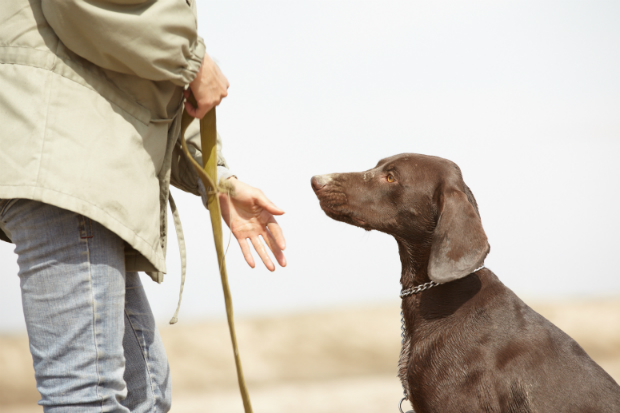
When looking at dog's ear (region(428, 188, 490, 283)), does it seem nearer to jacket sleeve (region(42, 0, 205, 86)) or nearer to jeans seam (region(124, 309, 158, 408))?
jeans seam (region(124, 309, 158, 408))

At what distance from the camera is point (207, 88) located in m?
1.96

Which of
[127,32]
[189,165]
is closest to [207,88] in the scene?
[127,32]

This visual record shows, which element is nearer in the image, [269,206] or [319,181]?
[269,206]

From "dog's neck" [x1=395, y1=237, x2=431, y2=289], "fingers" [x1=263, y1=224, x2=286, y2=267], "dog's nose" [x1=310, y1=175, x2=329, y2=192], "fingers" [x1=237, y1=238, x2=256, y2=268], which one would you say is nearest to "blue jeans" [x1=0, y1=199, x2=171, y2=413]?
"fingers" [x1=237, y1=238, x2=256, y2=268]

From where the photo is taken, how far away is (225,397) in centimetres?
687

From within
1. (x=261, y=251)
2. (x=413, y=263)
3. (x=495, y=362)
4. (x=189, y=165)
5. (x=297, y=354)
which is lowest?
(x=297, y=354)

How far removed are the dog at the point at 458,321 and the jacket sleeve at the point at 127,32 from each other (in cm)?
131

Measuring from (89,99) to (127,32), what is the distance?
0.24 m

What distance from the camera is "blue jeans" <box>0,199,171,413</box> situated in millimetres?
1604

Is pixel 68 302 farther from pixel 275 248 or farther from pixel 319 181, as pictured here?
pixel 319 181

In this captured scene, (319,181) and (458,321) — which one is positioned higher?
(319,181)

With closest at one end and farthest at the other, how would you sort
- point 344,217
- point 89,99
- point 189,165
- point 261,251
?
point 89,99 < point 261,251 < point 189,165 < point 344,217

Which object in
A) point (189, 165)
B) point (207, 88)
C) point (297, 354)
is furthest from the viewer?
point (297, 354)

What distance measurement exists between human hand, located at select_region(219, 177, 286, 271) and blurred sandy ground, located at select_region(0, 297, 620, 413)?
15.7 feet
